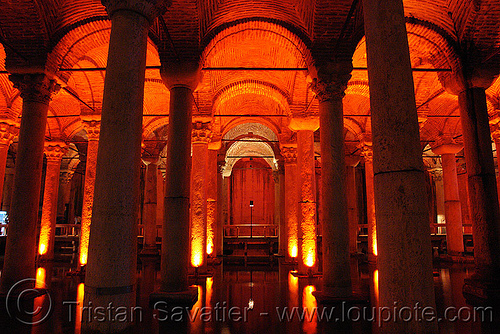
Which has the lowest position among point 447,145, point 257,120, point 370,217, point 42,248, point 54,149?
point 42,248

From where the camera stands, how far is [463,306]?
231 inches

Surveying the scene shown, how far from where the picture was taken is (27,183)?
6621mm

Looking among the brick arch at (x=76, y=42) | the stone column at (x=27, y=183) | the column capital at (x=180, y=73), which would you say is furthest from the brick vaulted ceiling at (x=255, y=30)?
the stone column at (x=27, y=183)

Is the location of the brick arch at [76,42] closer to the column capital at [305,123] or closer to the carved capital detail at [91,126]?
the carved capital detail at [91,126]

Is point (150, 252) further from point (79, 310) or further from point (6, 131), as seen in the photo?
point (79, 310)

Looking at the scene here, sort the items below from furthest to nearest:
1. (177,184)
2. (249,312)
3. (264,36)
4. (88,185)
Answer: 1. (88,185)
2. (264,36)
3. (177,184)
4. (249,312)

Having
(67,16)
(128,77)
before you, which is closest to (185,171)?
(128,77)

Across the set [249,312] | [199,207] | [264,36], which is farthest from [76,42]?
[249,312]

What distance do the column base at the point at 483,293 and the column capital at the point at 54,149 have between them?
556 inches

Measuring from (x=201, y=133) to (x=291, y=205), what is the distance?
14.2 feet

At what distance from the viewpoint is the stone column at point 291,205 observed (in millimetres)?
11792

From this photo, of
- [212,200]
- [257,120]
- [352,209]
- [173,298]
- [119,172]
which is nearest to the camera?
[119,172]

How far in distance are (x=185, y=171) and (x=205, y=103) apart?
12.9 ft

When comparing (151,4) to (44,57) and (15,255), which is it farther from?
(15,255)
